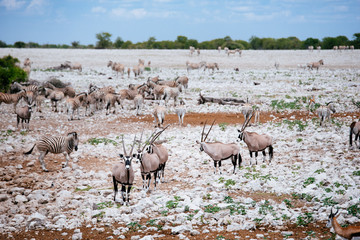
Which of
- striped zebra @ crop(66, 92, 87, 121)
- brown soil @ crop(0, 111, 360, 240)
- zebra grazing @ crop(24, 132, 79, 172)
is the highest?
striped zebra @ crop(66, 92, 87, 121)

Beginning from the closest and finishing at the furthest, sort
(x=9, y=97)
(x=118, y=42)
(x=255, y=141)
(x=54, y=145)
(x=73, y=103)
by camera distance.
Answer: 1. (x=255, y=141)
2. (x=54, y=145)
3. (x=73, y=103)
4. (x=9, y=97)
5. (x=118, y=42)

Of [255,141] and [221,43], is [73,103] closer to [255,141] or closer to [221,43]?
[255,141]

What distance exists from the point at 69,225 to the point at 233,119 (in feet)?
37.6

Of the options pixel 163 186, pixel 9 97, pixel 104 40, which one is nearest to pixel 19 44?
pixel 104 40

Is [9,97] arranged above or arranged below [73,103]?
above

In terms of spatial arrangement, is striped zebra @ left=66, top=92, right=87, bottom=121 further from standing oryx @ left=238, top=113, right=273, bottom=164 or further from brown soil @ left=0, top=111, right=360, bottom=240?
standing oryx @ left=238, top=113, right=273, bottom=164

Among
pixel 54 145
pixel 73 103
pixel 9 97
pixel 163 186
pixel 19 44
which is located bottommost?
pixel 163 186

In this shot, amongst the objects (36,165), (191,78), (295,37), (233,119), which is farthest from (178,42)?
(36,165)

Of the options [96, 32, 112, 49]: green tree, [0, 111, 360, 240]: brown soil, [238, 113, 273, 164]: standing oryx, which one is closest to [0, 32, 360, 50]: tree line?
[96, 32, 112, 49]: green tree

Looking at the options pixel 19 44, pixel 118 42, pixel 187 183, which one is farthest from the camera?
pixel 118 42

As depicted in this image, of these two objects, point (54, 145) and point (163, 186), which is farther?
point (54, 145)

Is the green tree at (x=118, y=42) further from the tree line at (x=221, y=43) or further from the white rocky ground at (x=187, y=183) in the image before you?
the white rocky ground at (x=187, y=183)

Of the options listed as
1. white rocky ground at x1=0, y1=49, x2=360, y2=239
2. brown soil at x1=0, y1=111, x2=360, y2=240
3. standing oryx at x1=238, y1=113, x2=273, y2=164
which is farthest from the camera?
standing oryx at x1=238, y1=113, x2=273, y2=164

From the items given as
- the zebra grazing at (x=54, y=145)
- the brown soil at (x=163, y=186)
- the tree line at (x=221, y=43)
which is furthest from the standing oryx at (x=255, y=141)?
the tree line at (x=221, y=43)
